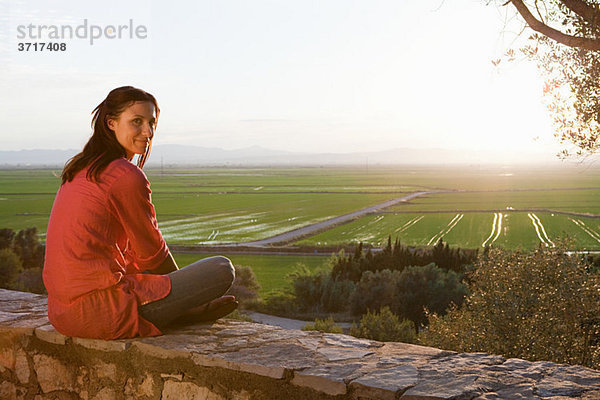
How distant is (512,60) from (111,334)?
6.59 m

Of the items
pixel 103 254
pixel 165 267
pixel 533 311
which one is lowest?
pixel 533 311

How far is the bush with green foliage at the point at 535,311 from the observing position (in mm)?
9078

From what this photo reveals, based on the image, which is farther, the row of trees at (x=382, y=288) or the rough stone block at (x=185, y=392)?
the row of trees at (x=382, y=288)

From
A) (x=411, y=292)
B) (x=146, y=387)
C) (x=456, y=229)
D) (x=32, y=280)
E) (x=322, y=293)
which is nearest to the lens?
(x=146, y=387)

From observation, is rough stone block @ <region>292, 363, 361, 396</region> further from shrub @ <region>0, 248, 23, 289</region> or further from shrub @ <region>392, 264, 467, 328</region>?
shrub @ <region>0, 248, 23, 289</region>

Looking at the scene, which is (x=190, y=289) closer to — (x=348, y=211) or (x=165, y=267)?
(x=165, y=267)

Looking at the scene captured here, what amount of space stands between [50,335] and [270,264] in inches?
1628

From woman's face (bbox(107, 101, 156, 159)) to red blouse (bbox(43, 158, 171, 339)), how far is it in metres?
0.22

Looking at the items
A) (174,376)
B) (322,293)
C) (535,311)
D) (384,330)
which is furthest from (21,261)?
(174,376)

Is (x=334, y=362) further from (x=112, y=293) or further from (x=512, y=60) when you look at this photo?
(x=512, y=60)

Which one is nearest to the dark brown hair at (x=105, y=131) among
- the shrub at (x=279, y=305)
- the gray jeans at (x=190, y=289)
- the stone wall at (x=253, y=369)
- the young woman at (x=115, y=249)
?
the young woman at (x=115, y=249)

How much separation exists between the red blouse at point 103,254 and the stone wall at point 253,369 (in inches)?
6.9

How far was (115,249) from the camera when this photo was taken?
10.3 ft

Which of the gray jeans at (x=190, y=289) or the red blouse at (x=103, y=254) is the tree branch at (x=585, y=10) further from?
the red blouse at (x=103, y=254)
